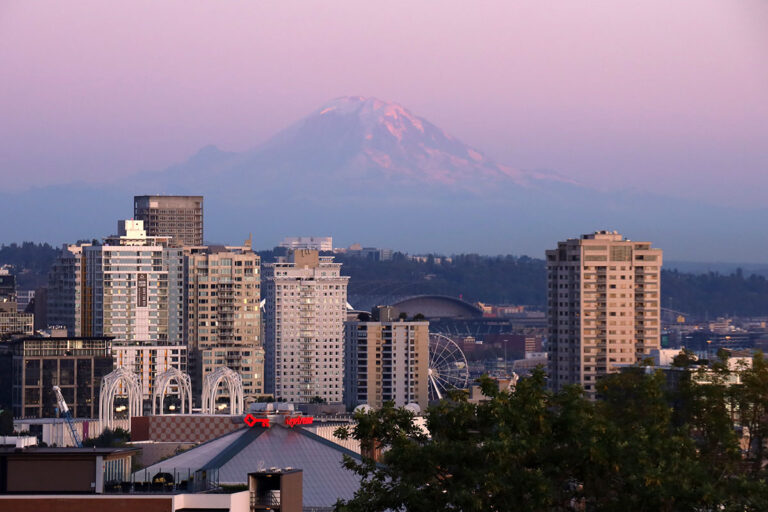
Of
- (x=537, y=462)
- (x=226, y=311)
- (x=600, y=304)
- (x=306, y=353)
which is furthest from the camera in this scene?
(x=306, y=353)

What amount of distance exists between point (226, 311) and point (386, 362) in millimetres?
16897

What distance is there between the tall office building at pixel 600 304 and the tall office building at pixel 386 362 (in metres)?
16.7

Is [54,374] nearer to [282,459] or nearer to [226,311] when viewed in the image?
[226,311]

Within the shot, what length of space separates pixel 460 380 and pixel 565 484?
135 meters

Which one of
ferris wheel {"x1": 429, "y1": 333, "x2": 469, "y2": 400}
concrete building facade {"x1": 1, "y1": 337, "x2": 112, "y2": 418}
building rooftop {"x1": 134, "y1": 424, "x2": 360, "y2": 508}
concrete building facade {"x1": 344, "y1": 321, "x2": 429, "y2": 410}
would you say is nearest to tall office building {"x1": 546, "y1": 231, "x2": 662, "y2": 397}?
ferris wheel {"x1": 429, "y1": 333, "x2": 469, "y2": 400}

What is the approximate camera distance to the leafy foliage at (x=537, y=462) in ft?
106

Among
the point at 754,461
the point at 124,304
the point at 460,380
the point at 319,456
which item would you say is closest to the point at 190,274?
the point at 124,304

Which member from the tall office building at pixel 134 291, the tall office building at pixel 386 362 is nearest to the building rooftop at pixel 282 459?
the tall office building at pixel 386 362

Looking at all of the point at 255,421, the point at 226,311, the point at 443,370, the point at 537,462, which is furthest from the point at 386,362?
the point at 537,462

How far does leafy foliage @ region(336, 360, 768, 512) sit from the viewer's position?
32.2 meters

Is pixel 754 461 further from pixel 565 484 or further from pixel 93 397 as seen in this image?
pixel 93 397

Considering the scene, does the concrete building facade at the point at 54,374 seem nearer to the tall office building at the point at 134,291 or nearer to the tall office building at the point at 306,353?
the tall office building at the point at 134,291

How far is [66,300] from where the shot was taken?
18525cm

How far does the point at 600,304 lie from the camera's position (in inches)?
6506
